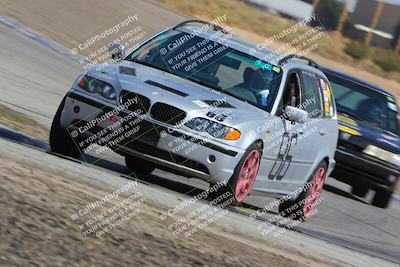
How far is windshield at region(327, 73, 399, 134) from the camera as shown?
1584 centimetres

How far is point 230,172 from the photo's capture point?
31.1 feet

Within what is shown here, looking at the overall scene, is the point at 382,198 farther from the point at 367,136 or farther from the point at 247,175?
the point at 247,175

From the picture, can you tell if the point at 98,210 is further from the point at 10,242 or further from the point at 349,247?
the point at 349,247

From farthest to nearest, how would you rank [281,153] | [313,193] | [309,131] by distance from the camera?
[313,193] < [309,131] < [281,153]

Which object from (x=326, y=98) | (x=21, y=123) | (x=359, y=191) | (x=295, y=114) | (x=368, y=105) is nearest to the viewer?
(x=295, y=114)

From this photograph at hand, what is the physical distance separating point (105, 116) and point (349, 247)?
2993 mm

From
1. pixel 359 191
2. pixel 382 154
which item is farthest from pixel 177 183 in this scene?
pixel 359 191

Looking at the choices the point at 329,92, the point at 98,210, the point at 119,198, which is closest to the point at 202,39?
the point at 329,92

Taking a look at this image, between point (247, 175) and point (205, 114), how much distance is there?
2.89 feet

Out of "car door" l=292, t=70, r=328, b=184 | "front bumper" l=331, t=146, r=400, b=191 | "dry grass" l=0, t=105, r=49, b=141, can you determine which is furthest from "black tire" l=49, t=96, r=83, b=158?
"front bumper" l=331, t=146, r=400, b=191

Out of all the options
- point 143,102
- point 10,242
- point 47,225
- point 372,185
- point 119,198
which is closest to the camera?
point 10,242

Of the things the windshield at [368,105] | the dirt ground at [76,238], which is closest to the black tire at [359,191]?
the windshield at [368,105]

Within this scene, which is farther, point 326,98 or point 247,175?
point 326,98

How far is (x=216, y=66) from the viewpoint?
416 inches
